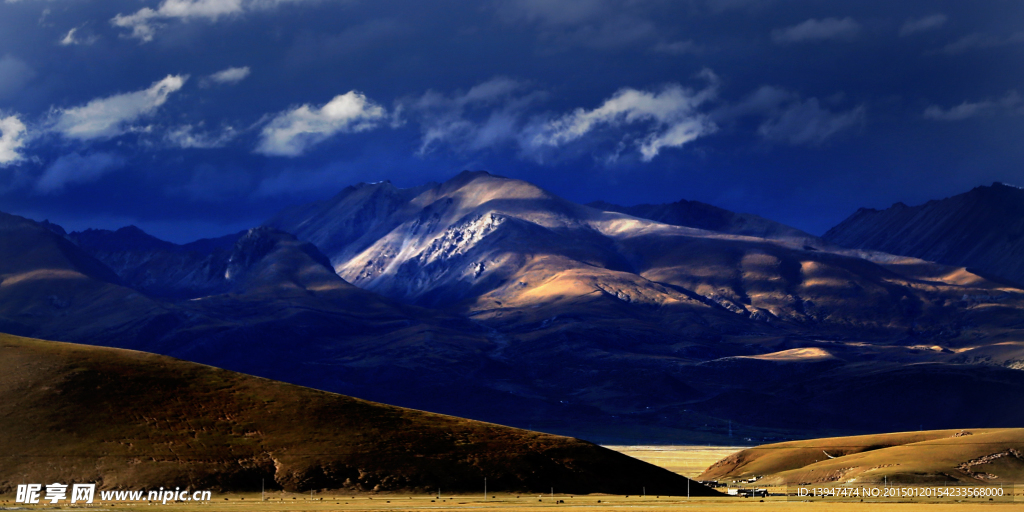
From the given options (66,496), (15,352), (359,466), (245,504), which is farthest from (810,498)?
(15,352)

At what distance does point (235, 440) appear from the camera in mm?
119438

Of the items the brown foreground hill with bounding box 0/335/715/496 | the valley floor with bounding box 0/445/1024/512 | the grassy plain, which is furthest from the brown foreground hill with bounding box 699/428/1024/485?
the brown foreground hill with bounding box 0/335/715/496

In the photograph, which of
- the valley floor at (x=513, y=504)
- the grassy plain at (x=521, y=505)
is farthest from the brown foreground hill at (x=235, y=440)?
the grassy plain at (x=521, y=505)

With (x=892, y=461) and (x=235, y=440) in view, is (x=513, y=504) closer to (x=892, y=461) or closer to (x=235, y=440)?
(x=235, y=440)

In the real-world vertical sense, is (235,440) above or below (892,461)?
above

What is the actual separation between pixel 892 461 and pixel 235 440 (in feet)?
278

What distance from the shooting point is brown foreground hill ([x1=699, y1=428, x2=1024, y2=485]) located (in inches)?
5566

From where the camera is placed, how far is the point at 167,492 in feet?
353

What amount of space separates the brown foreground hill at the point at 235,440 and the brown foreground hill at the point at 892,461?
27.5 metres

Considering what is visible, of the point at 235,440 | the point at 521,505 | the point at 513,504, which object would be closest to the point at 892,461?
the point at 513,504

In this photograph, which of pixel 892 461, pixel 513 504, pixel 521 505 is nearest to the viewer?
pixel 521 505

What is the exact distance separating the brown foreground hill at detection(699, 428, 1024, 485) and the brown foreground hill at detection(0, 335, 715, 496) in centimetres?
2752

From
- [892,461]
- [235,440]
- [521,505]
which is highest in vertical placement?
[235,440]

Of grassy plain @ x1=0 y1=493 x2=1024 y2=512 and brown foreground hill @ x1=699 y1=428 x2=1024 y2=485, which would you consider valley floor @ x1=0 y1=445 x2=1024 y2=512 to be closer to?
grassy plain @ x1=0 y1=493 x2=1024 y2=512
